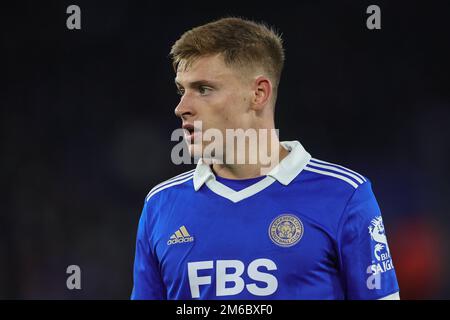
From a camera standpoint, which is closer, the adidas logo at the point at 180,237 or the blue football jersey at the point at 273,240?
the blue football jersey at the point at 273,240

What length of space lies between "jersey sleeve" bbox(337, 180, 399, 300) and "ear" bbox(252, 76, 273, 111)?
0.49m

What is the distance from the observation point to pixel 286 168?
238 centimetres

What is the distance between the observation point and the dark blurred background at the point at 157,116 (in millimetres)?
5555

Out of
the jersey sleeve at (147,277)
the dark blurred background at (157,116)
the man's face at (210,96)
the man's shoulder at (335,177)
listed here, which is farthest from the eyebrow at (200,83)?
the dark blurred background at (157,116)

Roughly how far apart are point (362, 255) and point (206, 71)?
0.83 meters

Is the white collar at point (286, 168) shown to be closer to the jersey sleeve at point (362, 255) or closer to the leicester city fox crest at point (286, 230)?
the leicester city fox crest at point (286, 230)

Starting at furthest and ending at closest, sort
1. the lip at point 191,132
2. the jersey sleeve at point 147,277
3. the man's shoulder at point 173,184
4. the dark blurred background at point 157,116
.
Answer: the dark blurred background at point 157,116 → the man's shoulder at point 173,184 → the jersey sleeve at point 147,277 → the lip at point 191,132

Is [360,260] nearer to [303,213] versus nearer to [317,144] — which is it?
[303,213]

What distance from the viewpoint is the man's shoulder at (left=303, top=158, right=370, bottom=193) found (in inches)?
90.6

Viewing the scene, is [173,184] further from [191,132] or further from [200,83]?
[200,83]

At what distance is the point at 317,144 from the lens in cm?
573

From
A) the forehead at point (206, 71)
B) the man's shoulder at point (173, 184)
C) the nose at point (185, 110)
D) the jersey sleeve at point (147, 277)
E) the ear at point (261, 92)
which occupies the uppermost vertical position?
the forehead at point (206, 71)

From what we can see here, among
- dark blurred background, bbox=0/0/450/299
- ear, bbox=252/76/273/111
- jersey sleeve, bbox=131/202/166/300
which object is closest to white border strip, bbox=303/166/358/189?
ear, bbox=252/76/273/111
